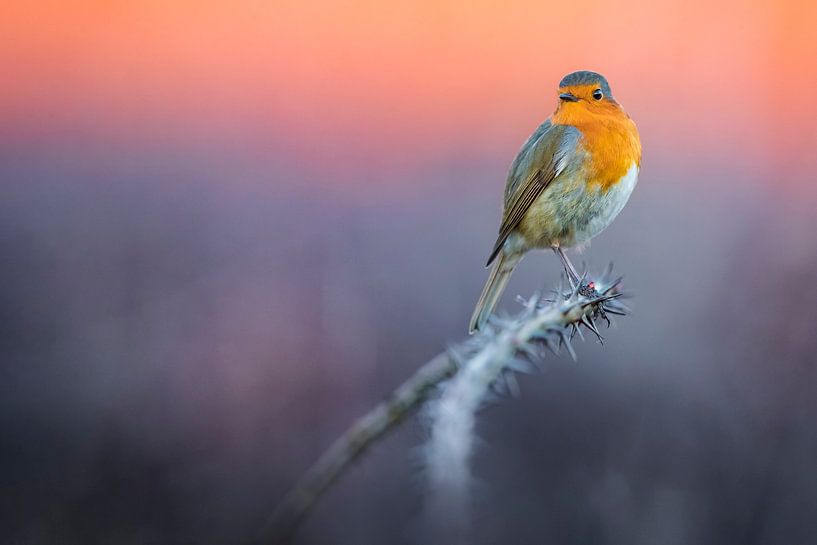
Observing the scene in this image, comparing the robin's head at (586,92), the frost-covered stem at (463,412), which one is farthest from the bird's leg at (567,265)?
the frost-covered stem at (463,412)

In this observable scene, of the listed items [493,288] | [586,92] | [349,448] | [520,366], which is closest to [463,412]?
[349,448]

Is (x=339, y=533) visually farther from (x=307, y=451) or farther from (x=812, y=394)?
(x=812, y=394)

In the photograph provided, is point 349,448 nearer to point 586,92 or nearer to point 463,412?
point 463,412

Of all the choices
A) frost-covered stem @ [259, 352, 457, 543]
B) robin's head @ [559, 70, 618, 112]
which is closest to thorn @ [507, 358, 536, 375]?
frost-covered stem @ [259, 352, 457, 543]

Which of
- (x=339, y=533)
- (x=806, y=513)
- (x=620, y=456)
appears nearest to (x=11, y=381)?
(x=339, y=533)

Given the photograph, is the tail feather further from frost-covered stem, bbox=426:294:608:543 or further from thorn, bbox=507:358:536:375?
thorn, bbox=507:358:536:375

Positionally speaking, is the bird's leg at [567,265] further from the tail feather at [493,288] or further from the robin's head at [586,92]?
the robin's head at [586,92]
